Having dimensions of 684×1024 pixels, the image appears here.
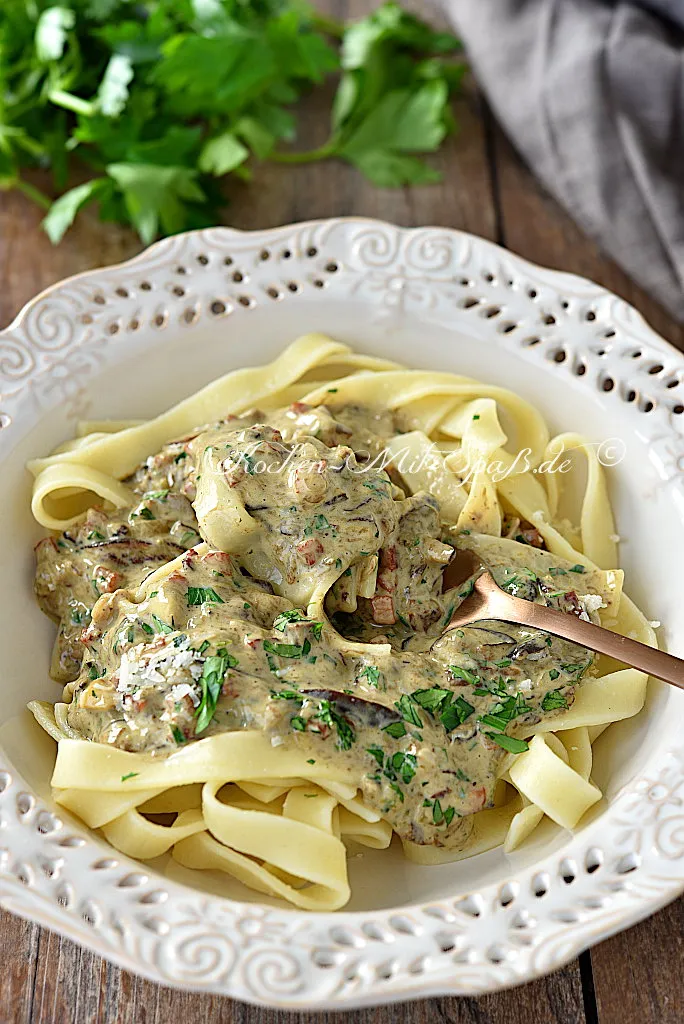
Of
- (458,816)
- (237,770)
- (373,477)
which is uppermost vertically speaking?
(373,477)

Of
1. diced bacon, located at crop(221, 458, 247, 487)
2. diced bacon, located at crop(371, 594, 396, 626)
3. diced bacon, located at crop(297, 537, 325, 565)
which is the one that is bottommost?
diced bacon, located at crop(371, 594, 396, 626)

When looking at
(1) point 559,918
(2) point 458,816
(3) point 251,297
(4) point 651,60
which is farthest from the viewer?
(4) point 651,60

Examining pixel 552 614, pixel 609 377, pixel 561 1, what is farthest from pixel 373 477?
pixel 561 1

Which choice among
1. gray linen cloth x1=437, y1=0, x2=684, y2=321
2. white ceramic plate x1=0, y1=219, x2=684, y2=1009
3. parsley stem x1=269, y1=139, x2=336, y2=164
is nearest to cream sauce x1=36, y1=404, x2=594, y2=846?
white ceramic plate x1=0, y1=219, x2=684, y2=1009

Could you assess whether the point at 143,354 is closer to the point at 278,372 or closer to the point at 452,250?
the point at 278,372

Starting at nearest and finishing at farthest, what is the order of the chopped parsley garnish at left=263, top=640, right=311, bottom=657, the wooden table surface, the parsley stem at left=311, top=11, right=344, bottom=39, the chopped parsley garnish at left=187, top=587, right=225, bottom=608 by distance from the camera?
the wooden table surface, the chopped parsley garnish at left=263, top=640, right=311, bottom=657, the chopped parsley garnish at left=187, top=587, right=225, bottom=608, the parsley stem at left=311, top=11, right=344, bottom=39

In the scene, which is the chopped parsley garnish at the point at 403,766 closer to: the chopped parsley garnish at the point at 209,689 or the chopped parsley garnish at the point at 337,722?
the chopped parsley garnish at the point at 337,722

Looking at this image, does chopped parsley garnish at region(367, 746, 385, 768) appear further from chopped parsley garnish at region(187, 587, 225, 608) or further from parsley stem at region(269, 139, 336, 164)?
parsley stem at region(269, 139, 336, 164)
